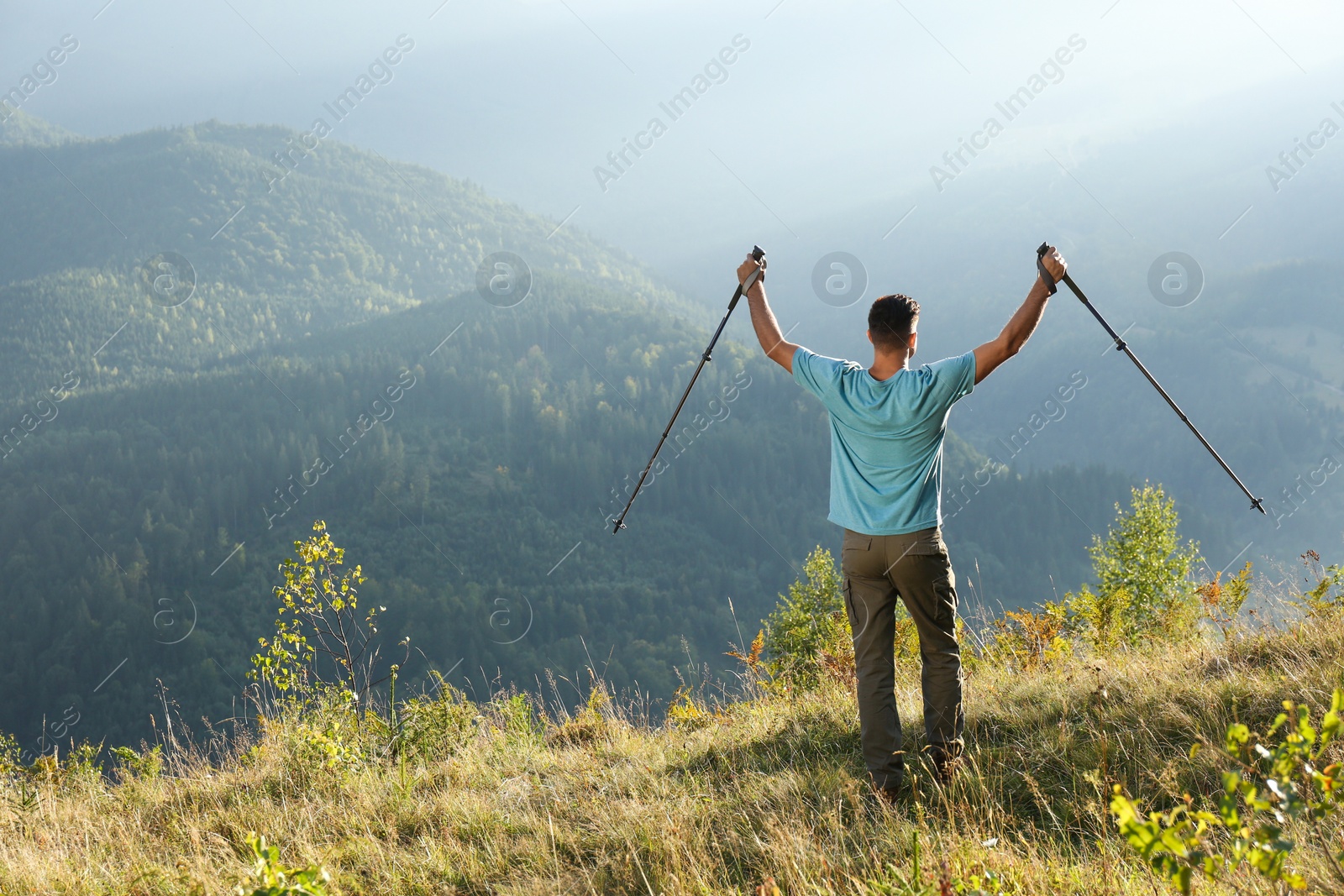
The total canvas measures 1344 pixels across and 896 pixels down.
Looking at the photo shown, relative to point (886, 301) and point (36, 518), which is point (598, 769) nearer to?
point (886, 301)

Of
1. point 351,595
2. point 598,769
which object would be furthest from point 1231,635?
point 351,595

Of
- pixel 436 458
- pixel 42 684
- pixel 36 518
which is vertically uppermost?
pixel 436 458

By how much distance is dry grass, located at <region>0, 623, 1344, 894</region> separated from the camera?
2.73m

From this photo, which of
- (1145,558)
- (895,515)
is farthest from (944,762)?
(1145,558)

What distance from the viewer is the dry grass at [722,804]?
2.73 meters

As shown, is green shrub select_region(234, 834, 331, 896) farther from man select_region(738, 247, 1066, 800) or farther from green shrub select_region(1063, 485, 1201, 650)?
green shrub select_region(1063, 485, 1201, 650)

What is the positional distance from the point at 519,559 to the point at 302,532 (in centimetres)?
3398

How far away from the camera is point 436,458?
482 feet

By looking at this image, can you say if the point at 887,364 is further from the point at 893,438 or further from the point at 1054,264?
the point at 1054,264

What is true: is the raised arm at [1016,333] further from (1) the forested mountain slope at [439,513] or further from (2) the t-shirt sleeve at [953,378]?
(1) the forested mountain slope at [439,513]

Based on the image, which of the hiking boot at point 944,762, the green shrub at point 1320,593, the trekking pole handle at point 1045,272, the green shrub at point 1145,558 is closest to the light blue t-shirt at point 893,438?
the trekking pole handle at point 1045,272

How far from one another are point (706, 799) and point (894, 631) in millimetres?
1108

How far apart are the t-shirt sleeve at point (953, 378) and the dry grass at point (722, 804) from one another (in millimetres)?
1432

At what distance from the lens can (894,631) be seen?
3439 millimetres
